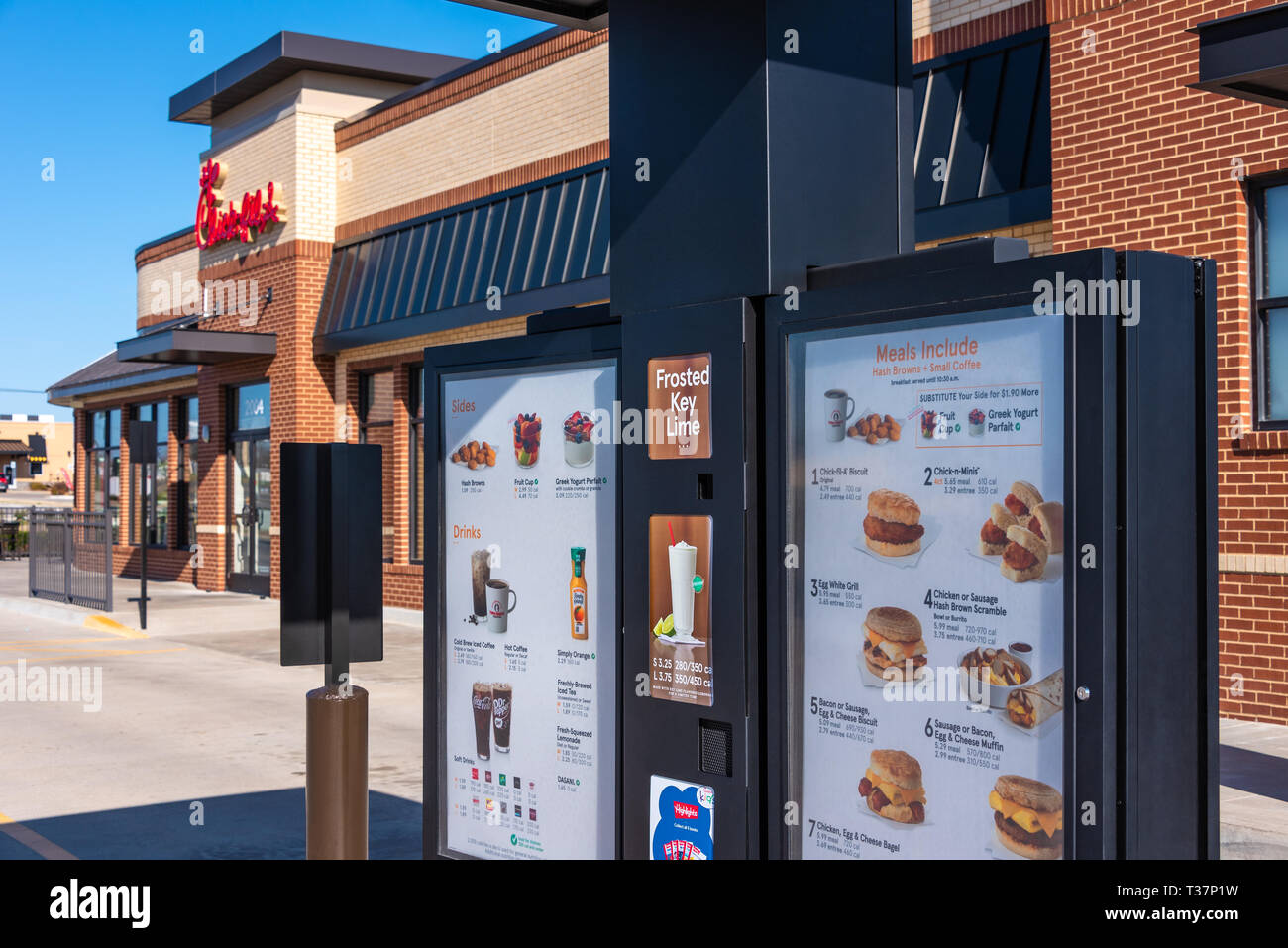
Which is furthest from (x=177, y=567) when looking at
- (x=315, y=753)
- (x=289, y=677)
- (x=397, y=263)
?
(x=315, y=753)

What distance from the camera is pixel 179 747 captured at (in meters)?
10.0

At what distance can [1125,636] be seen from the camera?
3.17 meters

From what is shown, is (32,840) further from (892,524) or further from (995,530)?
(995,530)

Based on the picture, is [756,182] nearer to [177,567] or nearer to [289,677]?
[289,677]

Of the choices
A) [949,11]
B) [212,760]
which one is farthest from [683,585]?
[949,11]

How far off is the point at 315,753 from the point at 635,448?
4.90ft

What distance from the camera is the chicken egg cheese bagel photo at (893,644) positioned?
11.8ft

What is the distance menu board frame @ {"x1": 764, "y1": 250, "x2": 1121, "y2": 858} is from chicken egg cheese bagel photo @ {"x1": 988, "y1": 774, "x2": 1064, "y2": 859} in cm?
4

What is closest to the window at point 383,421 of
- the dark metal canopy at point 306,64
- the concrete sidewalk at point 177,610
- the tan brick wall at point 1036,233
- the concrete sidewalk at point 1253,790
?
the concrete sidewalk at point 177,610

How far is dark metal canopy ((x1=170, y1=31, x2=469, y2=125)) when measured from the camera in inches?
843

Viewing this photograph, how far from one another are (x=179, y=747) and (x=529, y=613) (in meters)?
6.27

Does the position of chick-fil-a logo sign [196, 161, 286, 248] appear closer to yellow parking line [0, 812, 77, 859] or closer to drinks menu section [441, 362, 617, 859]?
yellow parking line [0, 812, 77, 859]

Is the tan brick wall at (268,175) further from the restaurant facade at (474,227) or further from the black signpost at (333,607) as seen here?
the black signpost at (333,607)

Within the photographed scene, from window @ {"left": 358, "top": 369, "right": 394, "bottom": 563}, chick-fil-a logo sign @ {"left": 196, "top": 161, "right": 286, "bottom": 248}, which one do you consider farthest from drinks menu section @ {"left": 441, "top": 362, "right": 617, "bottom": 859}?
chick-fil-a logo sign @ {"left": 196, "top": 161, "right": 286, "bottom": 248}
